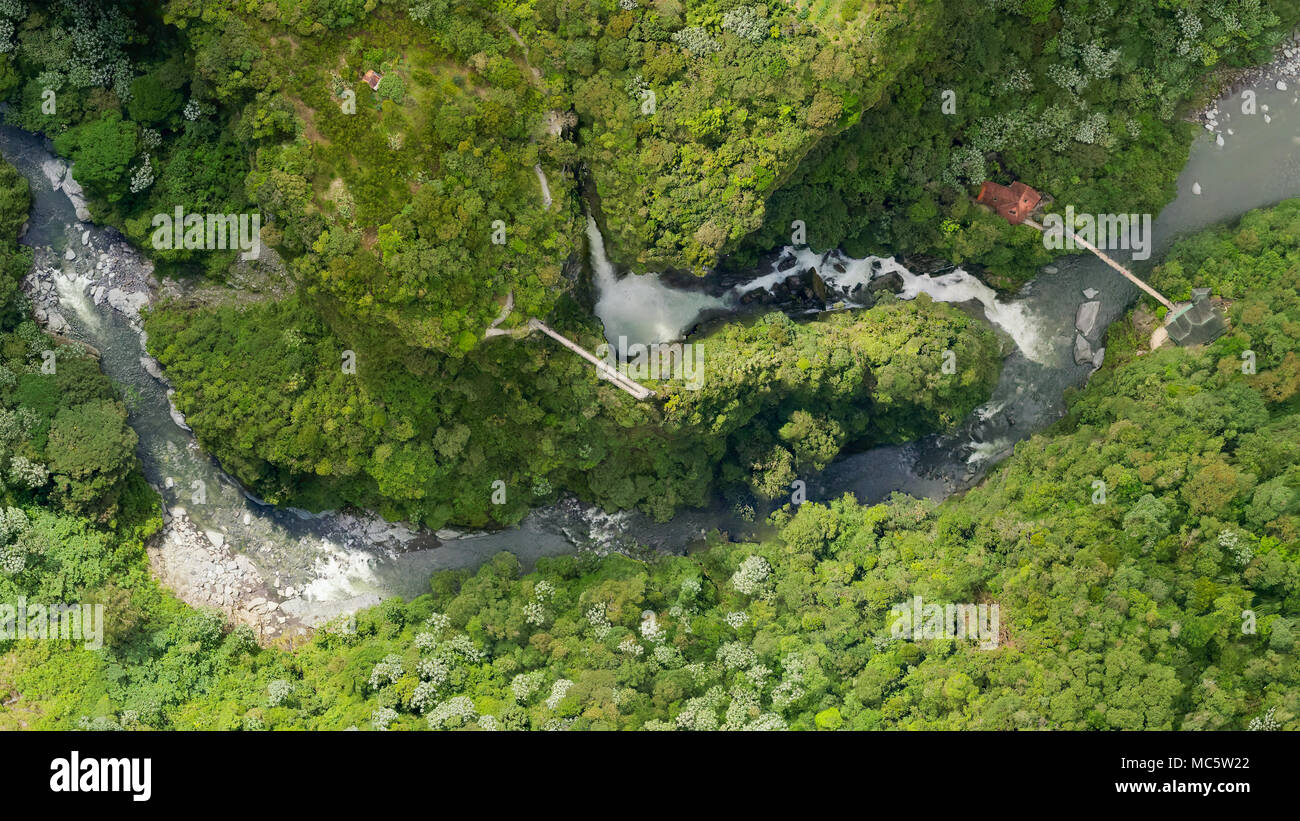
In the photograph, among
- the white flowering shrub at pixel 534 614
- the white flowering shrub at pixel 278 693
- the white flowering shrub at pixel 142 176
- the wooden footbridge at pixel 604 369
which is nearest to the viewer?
the wooden footbridge at pixel 604 369

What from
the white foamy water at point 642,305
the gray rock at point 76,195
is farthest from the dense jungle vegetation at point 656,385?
the white foamy water at point 642,305

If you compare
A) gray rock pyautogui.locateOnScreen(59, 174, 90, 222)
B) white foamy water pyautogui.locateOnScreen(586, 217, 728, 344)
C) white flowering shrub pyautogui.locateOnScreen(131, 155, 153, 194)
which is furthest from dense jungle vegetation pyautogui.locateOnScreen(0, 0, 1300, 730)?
white foamy water pyautogui.locateOnScreen(586, 217, 728, 344)

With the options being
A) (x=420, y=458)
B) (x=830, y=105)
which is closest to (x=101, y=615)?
(x=420, y=458)

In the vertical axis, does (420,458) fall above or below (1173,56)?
below

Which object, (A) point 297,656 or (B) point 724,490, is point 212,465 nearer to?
(A) point 297,656

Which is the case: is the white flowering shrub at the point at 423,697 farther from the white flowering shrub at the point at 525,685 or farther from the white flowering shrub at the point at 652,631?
the white flowering shrub at the point at 652,631

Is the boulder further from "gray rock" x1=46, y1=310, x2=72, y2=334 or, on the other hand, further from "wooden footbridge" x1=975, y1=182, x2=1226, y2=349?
"gray rock" x1=46, y1=310, x2=72, y2=334
